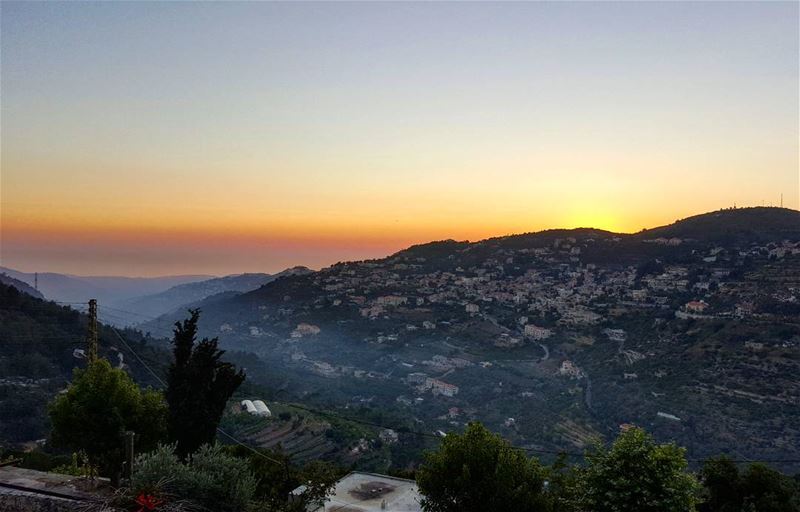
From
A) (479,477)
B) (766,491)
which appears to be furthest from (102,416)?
(766,491)

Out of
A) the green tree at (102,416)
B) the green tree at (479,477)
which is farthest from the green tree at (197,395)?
the green tree at (479,477)

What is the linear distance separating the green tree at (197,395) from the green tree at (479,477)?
13.7 ft

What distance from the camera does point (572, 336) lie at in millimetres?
61500

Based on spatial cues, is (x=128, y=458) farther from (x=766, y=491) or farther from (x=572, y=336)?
(x=572, y=336)

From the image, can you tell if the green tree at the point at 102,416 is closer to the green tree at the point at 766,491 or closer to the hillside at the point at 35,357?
the green tree at the point at 766,491

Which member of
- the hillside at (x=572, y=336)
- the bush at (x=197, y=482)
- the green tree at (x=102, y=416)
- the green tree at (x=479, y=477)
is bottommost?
the hillside at (x=572, y=336)

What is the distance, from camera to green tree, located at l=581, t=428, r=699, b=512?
8.04 meters

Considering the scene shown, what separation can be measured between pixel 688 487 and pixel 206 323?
10435 cm

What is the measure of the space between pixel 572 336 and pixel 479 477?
185 ft

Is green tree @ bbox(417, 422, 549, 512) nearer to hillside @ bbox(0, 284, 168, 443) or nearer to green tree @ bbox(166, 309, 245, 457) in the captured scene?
green tree @ bbox(166, 309, 245, 457)

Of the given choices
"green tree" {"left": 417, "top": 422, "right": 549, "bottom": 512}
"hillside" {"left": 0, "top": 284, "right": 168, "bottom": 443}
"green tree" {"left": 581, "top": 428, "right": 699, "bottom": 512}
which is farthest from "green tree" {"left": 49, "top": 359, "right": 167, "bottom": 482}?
"hillside" {"left": 0, "top": 284, "right": 168, "bottom": 443}

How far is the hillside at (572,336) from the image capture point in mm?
35906

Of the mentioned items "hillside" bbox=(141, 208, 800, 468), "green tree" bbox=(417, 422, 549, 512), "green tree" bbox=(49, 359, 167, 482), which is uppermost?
"green tree" bbox=(49, 359, 167, 482)

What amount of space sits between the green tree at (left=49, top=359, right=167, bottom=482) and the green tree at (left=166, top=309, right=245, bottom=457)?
3.03ft
